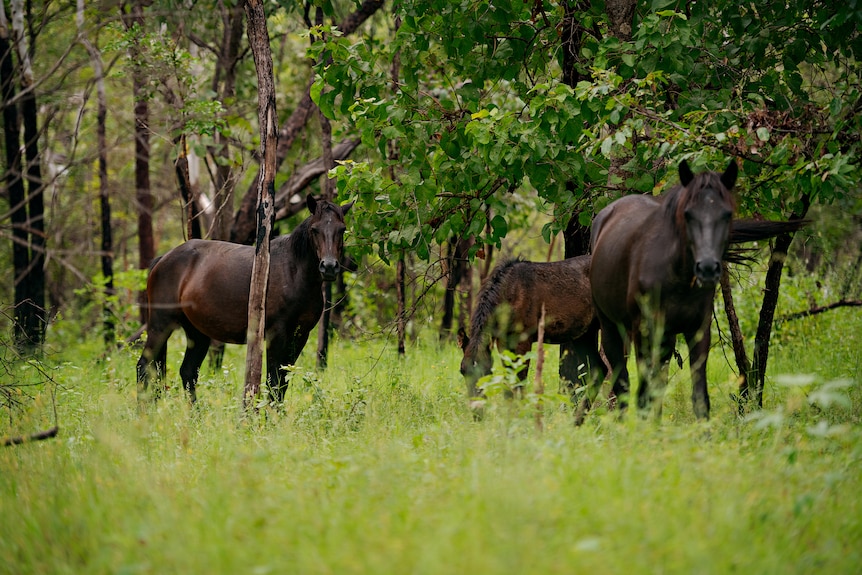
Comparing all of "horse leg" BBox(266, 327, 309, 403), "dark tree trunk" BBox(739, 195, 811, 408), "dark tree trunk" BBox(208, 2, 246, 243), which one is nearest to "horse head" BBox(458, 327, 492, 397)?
"horse leg" BBox(266, 327, 309, 403)

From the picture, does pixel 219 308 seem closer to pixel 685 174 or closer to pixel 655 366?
pixel 655 366

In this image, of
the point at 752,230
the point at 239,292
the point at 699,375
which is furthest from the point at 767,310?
the point at 239,292

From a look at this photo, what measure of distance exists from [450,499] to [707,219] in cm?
304

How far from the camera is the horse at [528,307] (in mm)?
8305

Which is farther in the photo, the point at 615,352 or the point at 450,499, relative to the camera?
the point at 615,352

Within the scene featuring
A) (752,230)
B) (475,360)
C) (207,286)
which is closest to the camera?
(752,230)

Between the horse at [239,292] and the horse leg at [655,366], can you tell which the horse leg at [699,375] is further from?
the horse at [239,292]

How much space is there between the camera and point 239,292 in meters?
9.52

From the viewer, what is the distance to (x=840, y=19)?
6379 millimetres

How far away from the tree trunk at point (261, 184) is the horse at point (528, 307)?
2.08 metres

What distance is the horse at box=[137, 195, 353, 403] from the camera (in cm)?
887

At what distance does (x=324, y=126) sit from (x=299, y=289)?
4573mm

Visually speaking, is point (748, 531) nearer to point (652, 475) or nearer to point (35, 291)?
point (652, 475)

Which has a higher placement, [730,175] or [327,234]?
[730,175]
